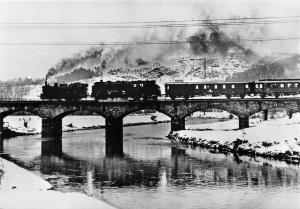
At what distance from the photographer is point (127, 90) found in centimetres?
6788

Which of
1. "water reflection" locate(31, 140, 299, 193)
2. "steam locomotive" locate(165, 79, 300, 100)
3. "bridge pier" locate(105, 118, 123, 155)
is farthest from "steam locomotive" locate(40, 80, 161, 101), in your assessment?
"water reflection" locate(31, 140, 299, 193)

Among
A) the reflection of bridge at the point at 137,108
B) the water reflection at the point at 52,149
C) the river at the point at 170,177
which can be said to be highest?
the reflection of bridge at the point at 137,108

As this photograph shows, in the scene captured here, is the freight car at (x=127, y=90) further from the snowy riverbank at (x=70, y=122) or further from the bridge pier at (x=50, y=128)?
the snowy riverbank at (x=70, y=122)

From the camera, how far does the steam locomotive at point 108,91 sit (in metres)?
67.8

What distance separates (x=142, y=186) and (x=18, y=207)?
8.97 metres

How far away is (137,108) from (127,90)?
296 inches

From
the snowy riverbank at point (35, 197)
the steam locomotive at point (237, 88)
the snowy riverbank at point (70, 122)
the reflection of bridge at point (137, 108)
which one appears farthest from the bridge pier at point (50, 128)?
the snowy riverbank at point (35, 197)

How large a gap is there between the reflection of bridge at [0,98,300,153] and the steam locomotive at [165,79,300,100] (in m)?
4.82

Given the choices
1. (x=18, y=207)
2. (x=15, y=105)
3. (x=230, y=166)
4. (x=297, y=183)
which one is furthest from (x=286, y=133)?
(x=15, y=105)

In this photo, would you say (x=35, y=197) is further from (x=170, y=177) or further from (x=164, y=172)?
(x=164, y=172)

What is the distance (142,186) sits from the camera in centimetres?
2473

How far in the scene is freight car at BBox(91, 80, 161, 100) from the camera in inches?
2667

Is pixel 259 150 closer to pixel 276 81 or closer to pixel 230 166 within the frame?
pixel 230 166

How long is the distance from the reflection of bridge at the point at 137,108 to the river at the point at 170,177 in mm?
17522
